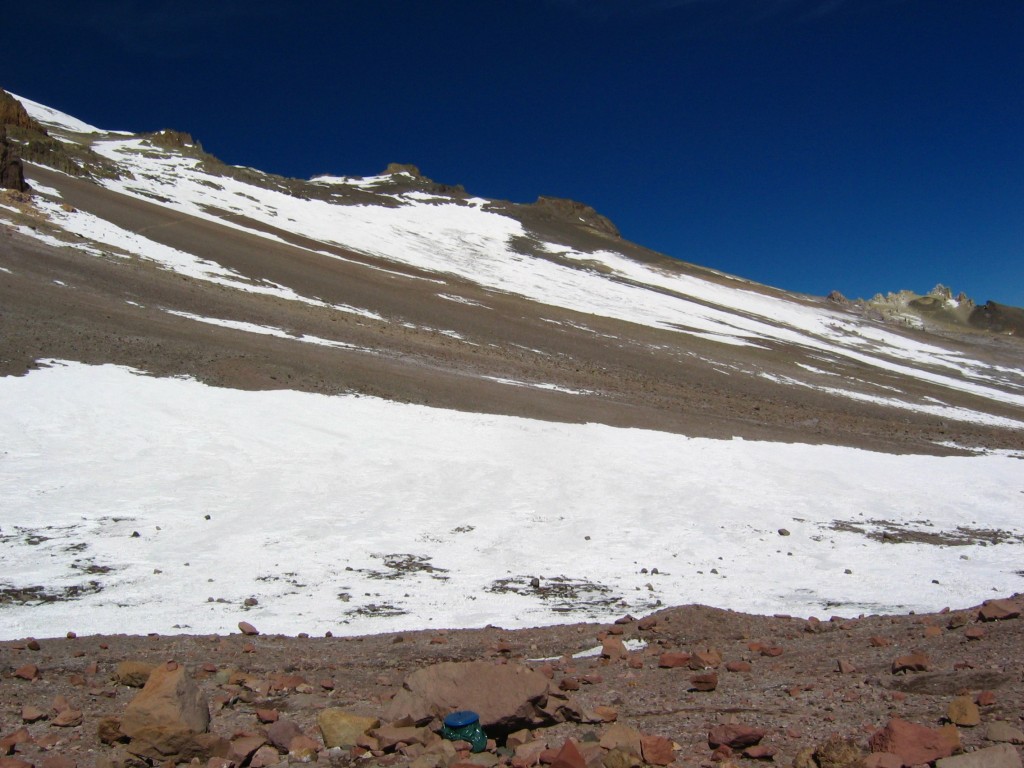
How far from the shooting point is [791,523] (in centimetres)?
1427

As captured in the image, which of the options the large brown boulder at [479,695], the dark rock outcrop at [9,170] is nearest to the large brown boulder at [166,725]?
the large brown boulder at [479,695]

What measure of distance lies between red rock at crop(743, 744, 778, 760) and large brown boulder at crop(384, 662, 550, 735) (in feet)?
4.15

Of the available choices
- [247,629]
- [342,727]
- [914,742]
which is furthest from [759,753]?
[247,629]

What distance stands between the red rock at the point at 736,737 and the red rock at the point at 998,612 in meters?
3.55

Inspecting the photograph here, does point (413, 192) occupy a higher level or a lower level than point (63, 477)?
higher

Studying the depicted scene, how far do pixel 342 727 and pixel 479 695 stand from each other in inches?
35.3

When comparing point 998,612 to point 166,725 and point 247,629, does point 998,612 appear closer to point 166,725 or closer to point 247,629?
point 166,725

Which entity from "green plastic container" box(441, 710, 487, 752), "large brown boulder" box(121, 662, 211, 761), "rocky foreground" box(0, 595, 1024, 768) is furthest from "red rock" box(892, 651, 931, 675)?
"large brown boulder" box(121, 662, 211, 761)

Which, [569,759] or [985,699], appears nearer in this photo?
[569,759]

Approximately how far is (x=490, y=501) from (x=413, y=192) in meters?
85.5

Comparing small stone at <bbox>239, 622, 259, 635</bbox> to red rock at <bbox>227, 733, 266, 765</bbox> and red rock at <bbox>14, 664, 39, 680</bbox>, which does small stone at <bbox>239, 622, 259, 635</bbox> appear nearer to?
red rock at <bbox>14, 664, 39, 680</bbox>

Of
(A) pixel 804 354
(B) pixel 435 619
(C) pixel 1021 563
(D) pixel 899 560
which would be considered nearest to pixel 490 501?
(B) pixel 435 619

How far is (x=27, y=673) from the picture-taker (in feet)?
18.0

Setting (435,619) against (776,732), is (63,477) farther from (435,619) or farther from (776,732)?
(776,732)
